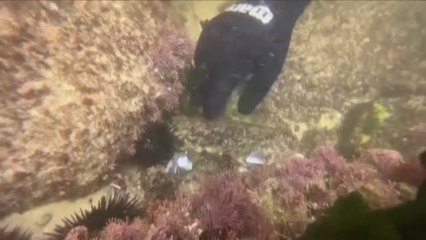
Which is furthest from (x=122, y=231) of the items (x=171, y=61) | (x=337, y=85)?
(x=337, y=85)

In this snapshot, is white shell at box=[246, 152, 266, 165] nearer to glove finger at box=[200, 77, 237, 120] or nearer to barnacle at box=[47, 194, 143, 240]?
glove finger at box=[200, 77, 237, 120]

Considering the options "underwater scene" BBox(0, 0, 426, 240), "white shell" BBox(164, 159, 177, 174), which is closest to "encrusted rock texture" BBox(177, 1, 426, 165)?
"underwater scene" BBox(0, 0, 426, 240)

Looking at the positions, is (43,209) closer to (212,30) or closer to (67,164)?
(67,164)

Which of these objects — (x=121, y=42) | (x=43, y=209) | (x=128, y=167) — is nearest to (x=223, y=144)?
(x=128, y=167)

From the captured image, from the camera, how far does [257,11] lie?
385 cm

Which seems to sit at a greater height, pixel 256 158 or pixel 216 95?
pixel 216 95

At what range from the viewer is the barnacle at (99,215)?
8.55 ft

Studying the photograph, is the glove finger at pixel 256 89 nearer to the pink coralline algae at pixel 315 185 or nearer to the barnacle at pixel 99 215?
the pink coralline algae at pixel 315 185

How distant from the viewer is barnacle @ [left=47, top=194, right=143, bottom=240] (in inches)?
103

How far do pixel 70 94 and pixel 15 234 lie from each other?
0.96m

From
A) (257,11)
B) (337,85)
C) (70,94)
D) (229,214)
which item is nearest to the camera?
(229,214)

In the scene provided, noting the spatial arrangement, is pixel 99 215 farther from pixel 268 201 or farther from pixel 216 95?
pixel 216 95

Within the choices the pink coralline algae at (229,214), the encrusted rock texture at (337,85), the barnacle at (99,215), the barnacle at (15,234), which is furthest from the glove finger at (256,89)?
the barnacle at (15,234)

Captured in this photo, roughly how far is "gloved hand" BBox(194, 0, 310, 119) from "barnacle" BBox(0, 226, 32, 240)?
1624mm
